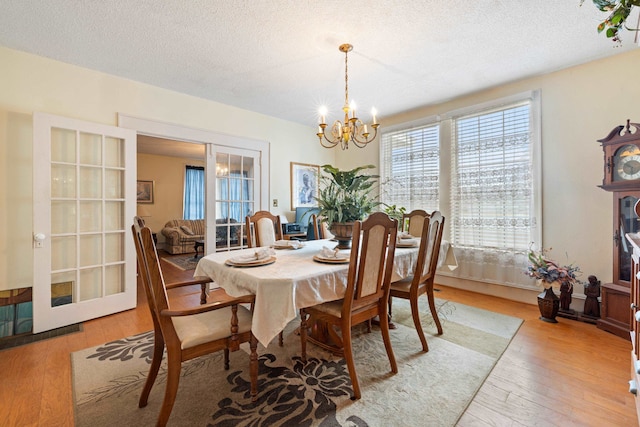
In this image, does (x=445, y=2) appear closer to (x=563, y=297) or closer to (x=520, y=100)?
(x=520, y=100)

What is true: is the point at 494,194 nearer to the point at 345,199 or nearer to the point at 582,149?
the point at 582,149

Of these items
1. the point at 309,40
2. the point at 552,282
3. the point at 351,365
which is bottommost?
the point at 351,365

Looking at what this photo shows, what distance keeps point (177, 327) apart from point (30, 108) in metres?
2.72

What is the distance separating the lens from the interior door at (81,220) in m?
2.46

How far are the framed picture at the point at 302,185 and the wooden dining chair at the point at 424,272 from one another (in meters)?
2.67

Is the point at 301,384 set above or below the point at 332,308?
below

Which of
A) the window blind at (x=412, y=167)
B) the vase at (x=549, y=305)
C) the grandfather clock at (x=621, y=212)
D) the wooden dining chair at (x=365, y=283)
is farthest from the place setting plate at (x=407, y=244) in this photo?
the grandfather clock at (x=621, y=212)

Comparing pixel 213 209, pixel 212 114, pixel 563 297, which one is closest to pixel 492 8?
pixel 563 297

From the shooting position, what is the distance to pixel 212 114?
370 cm

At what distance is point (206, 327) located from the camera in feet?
4.81

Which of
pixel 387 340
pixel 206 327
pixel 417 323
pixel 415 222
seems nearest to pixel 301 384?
pixel 387 340

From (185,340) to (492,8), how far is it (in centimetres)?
295

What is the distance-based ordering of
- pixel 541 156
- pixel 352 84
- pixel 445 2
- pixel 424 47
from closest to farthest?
pixel 445 2, pixel 424 47, pixel 541 156, pixel 352 84

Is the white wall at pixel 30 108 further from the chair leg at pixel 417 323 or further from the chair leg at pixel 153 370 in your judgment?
the chair leg at pixel 417 323
